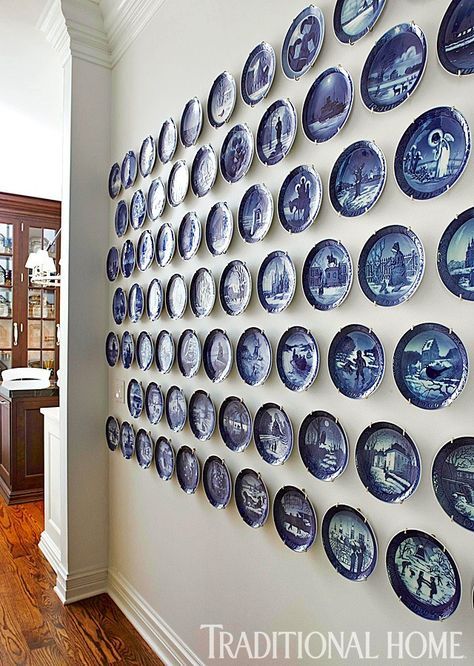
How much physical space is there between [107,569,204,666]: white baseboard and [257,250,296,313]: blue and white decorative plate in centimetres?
129

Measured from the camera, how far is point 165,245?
201 cm

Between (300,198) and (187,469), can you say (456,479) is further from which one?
(187,469)

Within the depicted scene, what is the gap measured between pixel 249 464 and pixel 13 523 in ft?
8.61

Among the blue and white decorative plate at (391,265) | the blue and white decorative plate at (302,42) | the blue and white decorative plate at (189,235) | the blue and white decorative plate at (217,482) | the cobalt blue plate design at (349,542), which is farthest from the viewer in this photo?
the blue and white decorative plate at (189,235)

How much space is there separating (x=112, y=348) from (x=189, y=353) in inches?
30.4

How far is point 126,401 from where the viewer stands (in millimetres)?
2359

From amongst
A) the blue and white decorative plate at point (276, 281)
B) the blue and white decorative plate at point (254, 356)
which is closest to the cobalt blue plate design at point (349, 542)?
the blue and white decorative plate at point (254, 356)

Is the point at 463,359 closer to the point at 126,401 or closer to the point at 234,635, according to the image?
the point at 234,635

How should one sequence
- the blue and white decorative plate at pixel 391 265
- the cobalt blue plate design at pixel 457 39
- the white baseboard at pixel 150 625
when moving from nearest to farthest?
the cobalt blue plate design at pixel 457 39 → the blue and white decorative plate at pixel 391 265 → the white baseboard at pixel 150 625

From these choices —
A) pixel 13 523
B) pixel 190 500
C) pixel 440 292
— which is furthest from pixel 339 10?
pixel 13 523

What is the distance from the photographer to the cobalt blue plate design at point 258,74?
1.45 m

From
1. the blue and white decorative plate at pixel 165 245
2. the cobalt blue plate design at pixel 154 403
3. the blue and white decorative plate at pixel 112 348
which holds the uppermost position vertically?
the blue and white decorative plate at pixel 165 245

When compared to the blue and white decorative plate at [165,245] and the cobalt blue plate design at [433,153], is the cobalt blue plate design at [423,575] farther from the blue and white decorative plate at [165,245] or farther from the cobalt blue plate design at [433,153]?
the blue and white decorative plate at [165,245]

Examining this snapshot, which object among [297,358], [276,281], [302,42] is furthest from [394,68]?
[297,358]
